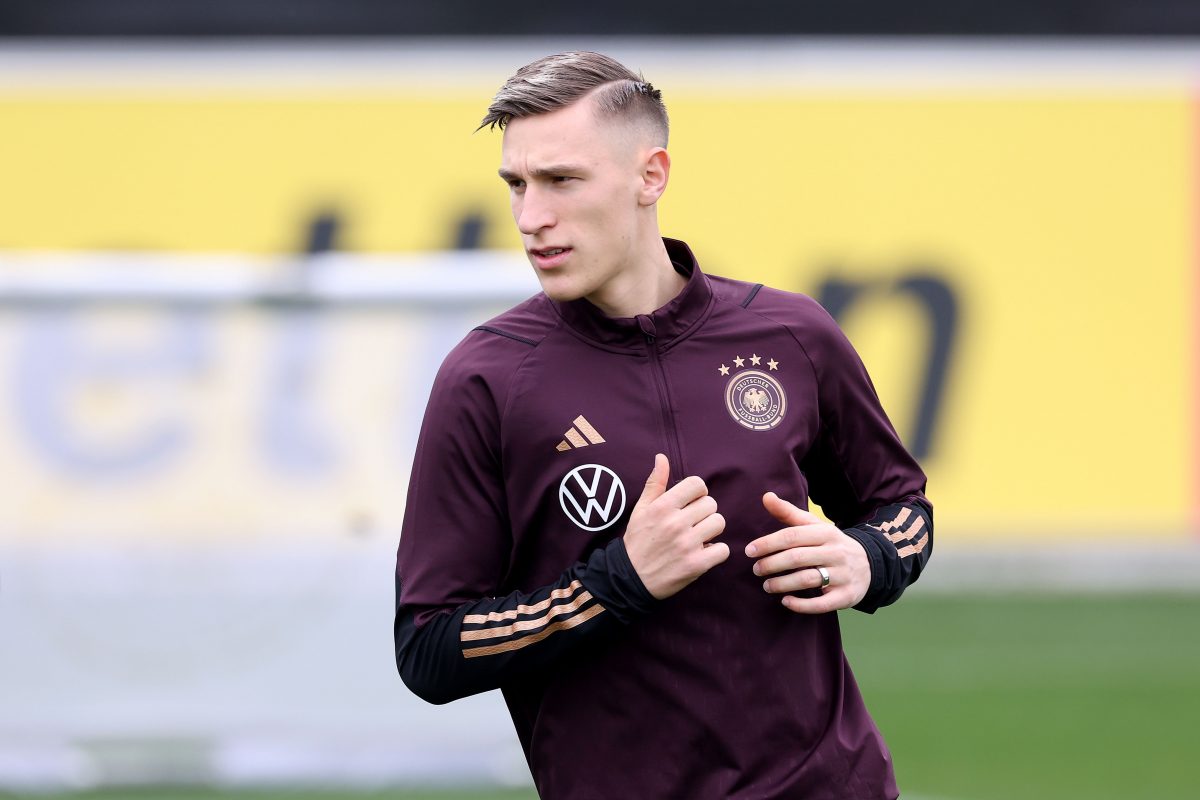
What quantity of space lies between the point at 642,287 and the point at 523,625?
0.50 m

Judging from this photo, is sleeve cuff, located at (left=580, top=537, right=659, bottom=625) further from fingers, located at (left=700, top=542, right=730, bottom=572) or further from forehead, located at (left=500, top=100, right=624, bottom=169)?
forehead, located at (left=500, top=100, right=624, bottom=169)

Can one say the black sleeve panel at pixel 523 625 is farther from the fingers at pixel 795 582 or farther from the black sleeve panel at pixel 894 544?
the black sleeve panel at pixel 894 544

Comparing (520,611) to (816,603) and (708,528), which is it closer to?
(708,528)

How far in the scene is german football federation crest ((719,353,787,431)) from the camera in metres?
2.32

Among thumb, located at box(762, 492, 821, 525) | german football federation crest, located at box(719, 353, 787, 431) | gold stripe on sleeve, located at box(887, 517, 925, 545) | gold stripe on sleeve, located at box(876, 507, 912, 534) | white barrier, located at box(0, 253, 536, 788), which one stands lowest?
white barrier, located at box(0, 253, 536, 788)

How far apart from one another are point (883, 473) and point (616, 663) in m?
0.49

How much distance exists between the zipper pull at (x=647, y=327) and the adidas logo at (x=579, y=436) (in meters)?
0.15

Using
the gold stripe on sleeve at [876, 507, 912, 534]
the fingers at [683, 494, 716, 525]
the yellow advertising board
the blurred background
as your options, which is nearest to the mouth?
the fingers at [683, 494, 716, 525]

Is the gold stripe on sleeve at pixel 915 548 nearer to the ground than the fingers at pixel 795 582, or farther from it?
nearer to the ground

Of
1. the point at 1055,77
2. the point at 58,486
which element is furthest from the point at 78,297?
the point at 1055,77

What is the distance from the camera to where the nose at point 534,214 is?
2.27m

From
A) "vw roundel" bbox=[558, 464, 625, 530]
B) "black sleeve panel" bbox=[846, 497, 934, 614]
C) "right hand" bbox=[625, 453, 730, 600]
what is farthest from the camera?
"black sleeve panel" bbox=[846, 497, 934, 614]

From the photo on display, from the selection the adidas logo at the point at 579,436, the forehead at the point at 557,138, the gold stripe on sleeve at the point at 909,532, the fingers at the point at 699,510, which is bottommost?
the gold stripe on sleeve at the point at 909,532

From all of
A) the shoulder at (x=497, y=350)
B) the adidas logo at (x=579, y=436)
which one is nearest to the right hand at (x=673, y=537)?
the adidas logo at (x=579, y=436)
